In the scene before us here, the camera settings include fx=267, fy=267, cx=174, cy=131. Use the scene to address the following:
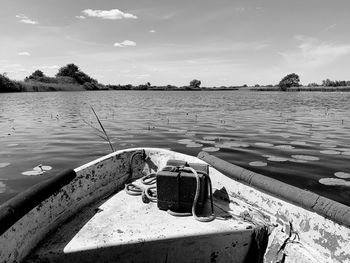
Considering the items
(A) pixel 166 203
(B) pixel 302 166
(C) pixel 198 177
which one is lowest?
(B) pixel 302 166

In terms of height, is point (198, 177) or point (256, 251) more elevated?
point (198, 177)

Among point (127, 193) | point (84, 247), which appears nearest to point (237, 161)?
point (127, 193)

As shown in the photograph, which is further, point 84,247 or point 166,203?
point 166,203

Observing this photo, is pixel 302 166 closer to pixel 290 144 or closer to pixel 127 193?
pixel 290 144

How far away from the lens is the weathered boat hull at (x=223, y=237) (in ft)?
8.72

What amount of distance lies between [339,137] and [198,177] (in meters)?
10.6

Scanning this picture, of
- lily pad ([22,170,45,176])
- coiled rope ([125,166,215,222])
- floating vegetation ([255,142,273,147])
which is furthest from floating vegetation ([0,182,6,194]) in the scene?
floating vegetation ([255,142,273,147])

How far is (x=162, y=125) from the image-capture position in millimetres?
15227

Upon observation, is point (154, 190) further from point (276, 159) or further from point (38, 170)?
point (276, 159)

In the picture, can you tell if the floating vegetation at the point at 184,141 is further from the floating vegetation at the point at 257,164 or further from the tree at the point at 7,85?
the tree at the point at 7,85

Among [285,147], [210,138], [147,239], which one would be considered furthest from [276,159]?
[147,239]

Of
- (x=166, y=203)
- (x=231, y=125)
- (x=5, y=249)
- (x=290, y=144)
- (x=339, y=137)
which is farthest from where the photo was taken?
(x=231, y=125)

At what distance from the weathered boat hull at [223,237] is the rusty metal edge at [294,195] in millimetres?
83

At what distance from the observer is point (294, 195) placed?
10.1 ft
